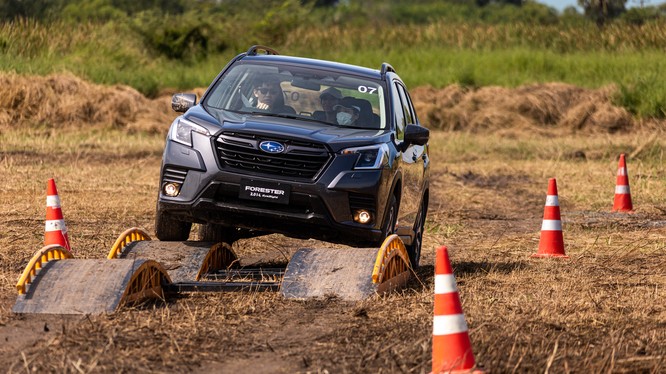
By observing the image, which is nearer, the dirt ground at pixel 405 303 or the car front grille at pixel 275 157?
the dirt ground at pixel 405 303

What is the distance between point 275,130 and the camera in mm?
→ 9266

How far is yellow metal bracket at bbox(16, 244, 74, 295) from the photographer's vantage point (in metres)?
7.58

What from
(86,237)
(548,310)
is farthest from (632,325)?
(86,237)

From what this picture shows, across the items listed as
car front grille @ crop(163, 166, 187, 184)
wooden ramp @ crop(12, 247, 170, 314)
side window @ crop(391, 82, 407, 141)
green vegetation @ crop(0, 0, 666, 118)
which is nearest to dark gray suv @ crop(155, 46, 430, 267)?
car front grille @ crop(163, 166, 187, 184)

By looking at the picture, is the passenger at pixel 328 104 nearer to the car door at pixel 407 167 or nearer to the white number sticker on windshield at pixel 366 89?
the white number sticker on windshield at pixel 366 89

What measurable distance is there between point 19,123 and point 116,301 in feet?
57.8

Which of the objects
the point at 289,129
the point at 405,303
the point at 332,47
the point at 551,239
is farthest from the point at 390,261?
Result: the point at 332,47

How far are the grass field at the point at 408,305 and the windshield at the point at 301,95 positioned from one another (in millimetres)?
1445

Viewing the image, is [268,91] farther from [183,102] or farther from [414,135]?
[414,135]

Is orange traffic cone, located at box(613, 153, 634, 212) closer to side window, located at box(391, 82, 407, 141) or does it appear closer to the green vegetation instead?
side window, located at box(391, 82, 407, 141)

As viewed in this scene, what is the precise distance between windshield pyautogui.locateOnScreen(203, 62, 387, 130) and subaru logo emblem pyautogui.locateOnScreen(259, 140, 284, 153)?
0.89 m

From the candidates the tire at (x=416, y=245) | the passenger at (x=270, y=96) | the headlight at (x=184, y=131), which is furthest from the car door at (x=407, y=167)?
the headlight at (x=184, y=131)

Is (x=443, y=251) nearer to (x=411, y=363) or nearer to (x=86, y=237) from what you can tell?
(x=411, y=363)

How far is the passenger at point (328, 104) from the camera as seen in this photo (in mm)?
10062
